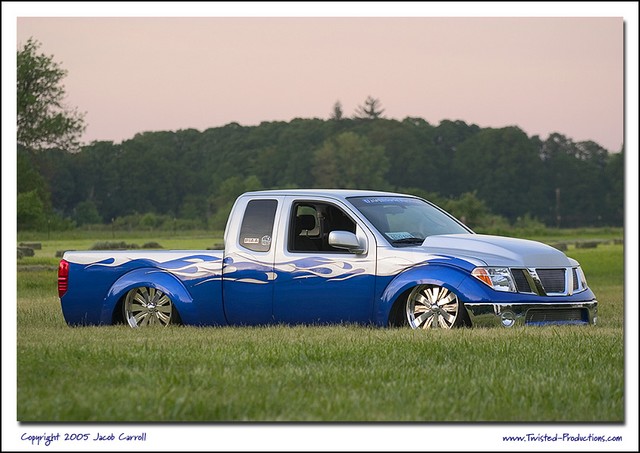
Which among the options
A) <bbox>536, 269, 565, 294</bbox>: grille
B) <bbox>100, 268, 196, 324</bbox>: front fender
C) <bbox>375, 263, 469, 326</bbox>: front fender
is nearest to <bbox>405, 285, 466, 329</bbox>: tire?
<bbox>375, 263, 469, 326</bbox>: front fender

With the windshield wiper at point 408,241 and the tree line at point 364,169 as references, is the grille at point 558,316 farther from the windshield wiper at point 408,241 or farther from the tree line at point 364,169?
the tree line at point 364,169

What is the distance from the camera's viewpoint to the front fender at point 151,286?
1476cm

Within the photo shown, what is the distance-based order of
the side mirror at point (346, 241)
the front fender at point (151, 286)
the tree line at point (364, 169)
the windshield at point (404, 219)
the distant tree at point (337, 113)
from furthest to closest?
the distant tree at point (337, 113) → the tree line at point (364, 169) → the front fender at point (151, 286) → the windshield at point (404, 219) → the side mirror at point (346, 241)

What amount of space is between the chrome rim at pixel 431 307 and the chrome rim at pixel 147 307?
282cm

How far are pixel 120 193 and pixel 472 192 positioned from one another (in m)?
29.5

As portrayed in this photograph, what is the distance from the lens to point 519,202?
9256 centimetres

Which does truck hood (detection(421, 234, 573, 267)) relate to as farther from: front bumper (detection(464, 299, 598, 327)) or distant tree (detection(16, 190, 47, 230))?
distant tree (detection(16, 190, 47, 230))

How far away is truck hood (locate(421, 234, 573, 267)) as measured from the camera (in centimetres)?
1381

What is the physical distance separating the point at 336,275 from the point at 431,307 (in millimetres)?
1057

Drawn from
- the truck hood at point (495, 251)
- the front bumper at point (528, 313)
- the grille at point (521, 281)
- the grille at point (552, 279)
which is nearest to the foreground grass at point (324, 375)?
the front bumper at point (528, 313)

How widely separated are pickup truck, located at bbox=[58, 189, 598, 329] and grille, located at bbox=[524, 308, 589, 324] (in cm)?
1

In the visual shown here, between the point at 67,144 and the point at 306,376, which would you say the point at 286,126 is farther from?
the point at 306,376

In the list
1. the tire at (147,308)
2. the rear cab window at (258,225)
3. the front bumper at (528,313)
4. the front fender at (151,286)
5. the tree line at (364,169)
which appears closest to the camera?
the front bumper at (528,313)

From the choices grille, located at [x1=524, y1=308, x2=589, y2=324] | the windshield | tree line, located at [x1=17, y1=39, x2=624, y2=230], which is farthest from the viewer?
tree line, located at [x1=17, y1=39, x2=624, y2=230]
